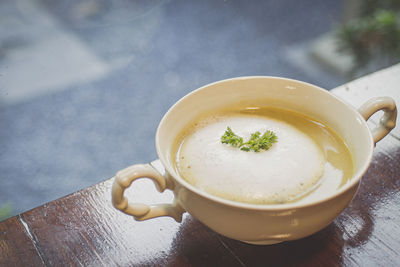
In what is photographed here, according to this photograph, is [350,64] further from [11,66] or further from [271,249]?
[271,249]

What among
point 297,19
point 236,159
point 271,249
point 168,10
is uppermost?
point 236,159

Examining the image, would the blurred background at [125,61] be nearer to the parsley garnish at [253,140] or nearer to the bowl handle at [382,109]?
the parsley garnish at [253,140]

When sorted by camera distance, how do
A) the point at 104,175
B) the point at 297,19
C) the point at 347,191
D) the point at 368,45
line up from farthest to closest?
the point at 297,19 → the point at 368,45 → the point at 104,175 → the point at 347,191

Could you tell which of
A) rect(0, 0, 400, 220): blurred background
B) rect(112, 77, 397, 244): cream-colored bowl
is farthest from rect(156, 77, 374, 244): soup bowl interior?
rect(0, 0, 400, 220): blurred background

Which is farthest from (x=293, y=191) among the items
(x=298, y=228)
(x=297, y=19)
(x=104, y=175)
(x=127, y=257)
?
(x=297, y=19)

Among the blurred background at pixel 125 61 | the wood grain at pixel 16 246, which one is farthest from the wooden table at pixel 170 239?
the blurred background at pixel 125 61

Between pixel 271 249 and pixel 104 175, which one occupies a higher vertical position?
pixel 271 249

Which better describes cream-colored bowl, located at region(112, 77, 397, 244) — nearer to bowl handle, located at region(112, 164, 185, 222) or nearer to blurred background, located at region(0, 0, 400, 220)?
bowl handle, located at region(112, 164, 185, 222)
